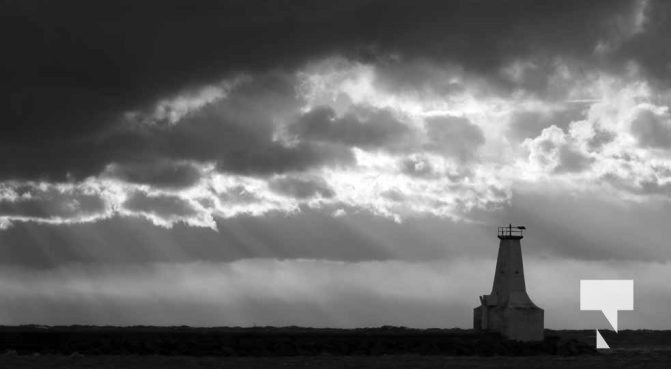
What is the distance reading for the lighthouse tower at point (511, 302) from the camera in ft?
167

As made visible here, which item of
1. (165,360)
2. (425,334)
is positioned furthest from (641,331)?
(165,360)

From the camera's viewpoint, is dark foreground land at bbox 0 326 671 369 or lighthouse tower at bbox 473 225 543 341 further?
lighthouse tower at bbox 473 225 543 341

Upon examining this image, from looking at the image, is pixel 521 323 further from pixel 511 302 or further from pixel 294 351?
pixel 294 351

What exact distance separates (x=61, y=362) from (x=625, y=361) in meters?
23.9

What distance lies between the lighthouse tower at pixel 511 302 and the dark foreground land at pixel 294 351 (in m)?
0.92

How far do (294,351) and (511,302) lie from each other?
12316 mm

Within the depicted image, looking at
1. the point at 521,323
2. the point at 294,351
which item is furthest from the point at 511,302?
the point at 294,351

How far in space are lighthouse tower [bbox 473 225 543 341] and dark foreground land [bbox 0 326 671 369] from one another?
0.92 metres

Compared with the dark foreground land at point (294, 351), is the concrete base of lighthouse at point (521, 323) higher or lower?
higher

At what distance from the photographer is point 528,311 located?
51.2 metres

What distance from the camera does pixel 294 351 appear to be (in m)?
45.4

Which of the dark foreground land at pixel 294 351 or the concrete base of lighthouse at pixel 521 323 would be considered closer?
the dark foreground land at pixel 294 351

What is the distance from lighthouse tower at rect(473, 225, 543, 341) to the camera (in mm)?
51000

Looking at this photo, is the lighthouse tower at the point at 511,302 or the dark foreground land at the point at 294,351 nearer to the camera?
the dark foreground land at the point at 294,351
